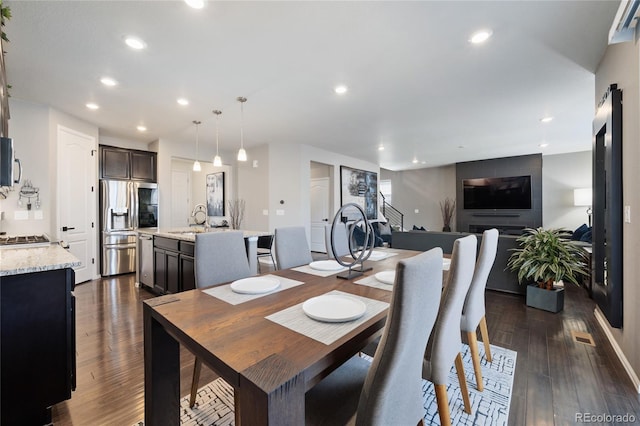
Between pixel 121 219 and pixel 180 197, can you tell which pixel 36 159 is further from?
pixel 180 197

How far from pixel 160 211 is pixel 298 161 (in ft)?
9.48

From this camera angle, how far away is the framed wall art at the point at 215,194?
6.40 meters

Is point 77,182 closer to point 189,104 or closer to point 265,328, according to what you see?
point 189,104

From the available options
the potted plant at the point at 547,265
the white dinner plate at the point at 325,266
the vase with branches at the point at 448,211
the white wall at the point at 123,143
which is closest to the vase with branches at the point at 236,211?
the white wall at the point at 123,143

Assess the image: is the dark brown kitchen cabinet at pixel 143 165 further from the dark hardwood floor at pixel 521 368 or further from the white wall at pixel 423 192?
the white wall at pixel 423 192

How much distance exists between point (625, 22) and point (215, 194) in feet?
21.7

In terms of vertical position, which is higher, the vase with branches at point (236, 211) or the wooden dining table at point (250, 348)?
the vase with branches at point (236, 211)

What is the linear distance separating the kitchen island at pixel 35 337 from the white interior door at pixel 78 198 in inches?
118

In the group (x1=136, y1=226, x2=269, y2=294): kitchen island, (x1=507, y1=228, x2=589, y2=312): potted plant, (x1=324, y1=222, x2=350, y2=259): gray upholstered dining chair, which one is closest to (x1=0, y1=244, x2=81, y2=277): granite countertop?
(x1=136, y1=226, x2=269, y2=294): kitchen island

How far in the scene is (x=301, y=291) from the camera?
146 cm

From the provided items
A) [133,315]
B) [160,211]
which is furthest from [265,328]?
[160,211]

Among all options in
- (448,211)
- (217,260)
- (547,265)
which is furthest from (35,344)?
(448,211)

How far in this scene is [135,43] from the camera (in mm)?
2248

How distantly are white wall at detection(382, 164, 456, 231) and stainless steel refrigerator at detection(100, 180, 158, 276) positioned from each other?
7843 mm
